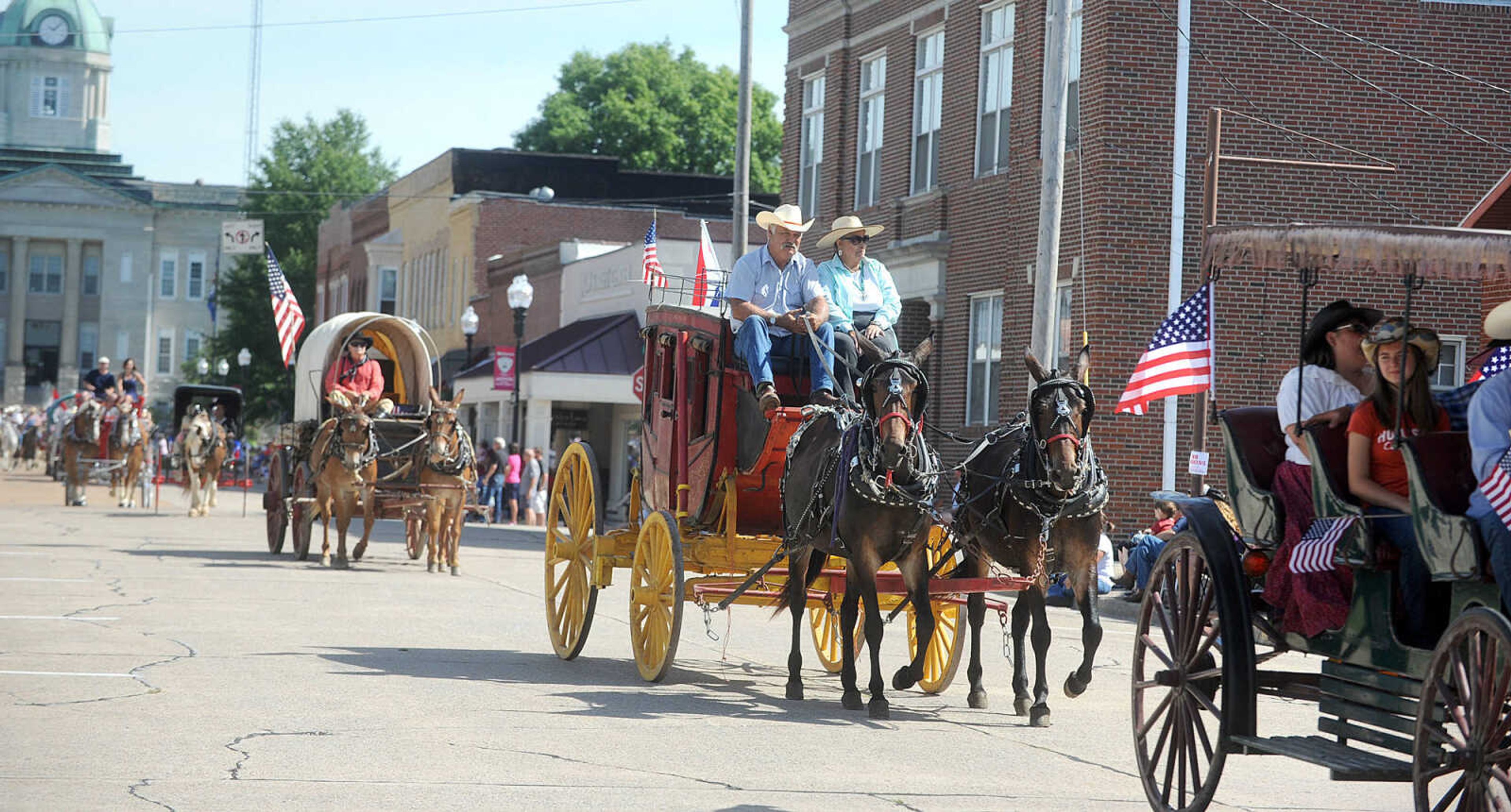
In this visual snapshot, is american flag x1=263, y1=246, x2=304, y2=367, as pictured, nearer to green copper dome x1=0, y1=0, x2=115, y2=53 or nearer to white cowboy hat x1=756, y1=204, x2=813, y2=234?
white cowboy hat x1=756, y1=204, x2=813, y2=234

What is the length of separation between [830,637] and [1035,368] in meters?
3.91

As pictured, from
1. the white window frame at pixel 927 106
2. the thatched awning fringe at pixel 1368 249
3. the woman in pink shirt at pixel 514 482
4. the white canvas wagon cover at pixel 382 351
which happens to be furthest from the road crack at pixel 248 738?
the woman in pink shirt at pixel 514 482

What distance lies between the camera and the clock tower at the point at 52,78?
134875 mm

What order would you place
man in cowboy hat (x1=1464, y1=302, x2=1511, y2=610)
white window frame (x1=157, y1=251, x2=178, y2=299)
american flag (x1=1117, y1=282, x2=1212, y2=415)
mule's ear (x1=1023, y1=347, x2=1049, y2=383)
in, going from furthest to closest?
white window frame (x1=157, y1=251, x2=178, y2=299) < american flag (x1=1117, y1=282, x2=1212, y2=415) < mule's ear (x1=1023, y1=347, x2=1049, y2=383) < man in cowboy hat (x1=1464, y1=302, x2=1511, y2=610)

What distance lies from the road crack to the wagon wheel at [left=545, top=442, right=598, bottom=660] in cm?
374

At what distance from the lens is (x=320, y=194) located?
306ft

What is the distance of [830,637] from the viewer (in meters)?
14.2

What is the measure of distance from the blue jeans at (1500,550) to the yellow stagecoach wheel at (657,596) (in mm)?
6175

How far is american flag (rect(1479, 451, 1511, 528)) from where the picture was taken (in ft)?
20.7

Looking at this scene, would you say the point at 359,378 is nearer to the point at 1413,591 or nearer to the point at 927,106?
the point at 927,106

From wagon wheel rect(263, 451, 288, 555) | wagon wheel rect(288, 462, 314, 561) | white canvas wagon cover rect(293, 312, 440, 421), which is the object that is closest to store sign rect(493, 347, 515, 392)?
white canvas wagon cover rect(293, 312, 440, 421)

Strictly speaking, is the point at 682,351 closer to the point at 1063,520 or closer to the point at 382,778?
the point at 1063,520

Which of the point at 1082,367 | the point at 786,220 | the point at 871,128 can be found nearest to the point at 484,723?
the point at 1082,367

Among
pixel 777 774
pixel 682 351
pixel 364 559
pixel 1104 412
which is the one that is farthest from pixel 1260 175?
pixel 777 774
